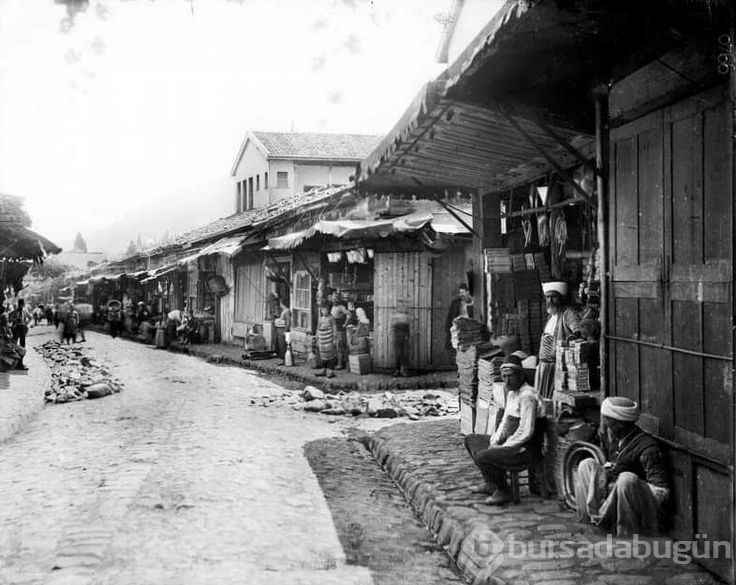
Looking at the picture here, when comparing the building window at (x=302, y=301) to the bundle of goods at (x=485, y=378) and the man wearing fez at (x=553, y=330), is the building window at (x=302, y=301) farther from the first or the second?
the man wearing fez at (x=553, y=330)

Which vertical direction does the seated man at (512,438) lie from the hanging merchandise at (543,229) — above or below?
below

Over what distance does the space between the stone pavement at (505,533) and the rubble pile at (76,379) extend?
787 cm

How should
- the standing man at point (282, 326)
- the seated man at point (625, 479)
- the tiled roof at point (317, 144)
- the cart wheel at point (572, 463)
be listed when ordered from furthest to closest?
the tiled roof at point (317, 144)
the standing man at point (282, 326)
the cart wheel at point (572, 463)
the seated man at point (625, 479)

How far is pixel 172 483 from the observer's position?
711cm

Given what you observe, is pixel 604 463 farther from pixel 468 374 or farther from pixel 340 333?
pixel 340 333

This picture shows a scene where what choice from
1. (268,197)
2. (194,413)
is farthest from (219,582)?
(268,197)

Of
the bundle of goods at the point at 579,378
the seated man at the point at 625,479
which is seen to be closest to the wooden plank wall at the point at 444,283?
the bundle of goods at the point at 579,378

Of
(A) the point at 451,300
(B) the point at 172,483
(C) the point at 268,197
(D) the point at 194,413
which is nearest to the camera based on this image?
(B) the point at 172,483

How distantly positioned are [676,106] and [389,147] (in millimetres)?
3280

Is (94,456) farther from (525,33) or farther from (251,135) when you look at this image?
(251,135)

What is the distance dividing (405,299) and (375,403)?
13.1 feet

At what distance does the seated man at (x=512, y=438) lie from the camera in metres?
6.20

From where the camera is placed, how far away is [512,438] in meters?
6.41

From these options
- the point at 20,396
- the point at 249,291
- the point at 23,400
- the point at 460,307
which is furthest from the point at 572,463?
the point at 249,291
